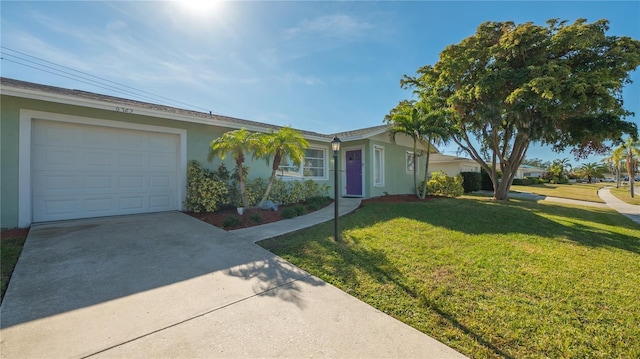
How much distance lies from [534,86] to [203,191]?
430 inches

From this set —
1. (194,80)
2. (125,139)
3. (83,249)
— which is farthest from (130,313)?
(194,80)

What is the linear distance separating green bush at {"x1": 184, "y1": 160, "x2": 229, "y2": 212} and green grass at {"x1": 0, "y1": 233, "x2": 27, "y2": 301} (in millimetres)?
3136

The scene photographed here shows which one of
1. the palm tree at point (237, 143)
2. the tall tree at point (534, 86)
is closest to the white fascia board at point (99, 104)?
the palm tree at point (237, 143)

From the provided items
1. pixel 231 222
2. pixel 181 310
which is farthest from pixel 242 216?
pixel 181 310

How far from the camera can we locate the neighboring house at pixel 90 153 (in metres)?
5.30

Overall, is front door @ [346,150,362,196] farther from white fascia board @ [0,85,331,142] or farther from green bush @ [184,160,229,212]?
green bush @ [184,160,229,212]

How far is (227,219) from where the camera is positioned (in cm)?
616

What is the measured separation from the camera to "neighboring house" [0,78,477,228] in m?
5.30

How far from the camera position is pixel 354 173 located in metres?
12.1

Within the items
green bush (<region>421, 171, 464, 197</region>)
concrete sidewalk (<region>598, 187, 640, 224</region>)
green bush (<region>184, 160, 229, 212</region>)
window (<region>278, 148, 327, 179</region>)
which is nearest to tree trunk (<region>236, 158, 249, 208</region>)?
green bush (<region>184, 160, 229, 212</region>)

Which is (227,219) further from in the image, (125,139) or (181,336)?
(181,336)

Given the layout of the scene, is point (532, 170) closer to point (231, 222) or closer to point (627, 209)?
point (627, 209)

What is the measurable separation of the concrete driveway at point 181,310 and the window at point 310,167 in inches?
233

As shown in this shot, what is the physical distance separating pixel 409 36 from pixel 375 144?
14.6 feet
